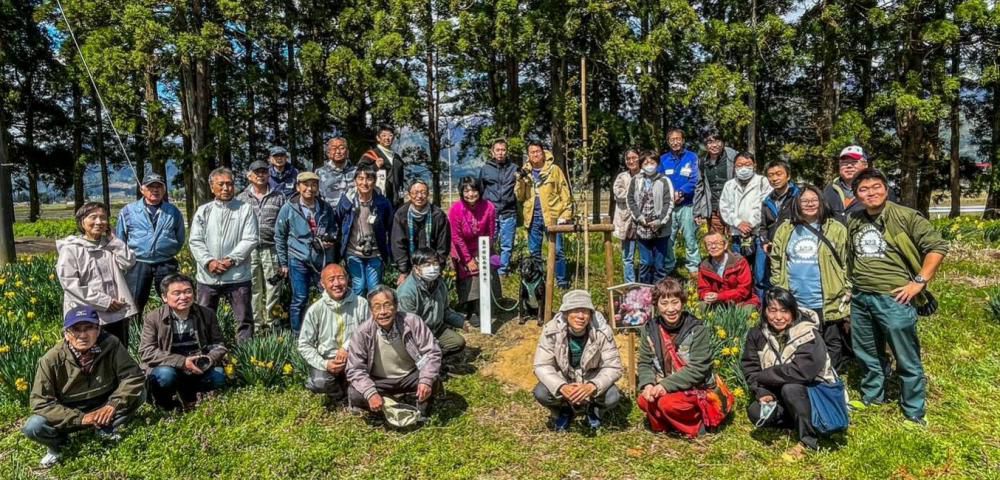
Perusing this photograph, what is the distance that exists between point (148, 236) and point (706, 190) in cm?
572

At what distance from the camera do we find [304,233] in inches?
205

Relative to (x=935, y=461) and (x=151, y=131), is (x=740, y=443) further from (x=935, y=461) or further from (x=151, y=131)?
(x=151, y=131)

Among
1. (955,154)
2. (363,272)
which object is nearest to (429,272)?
(363,272)

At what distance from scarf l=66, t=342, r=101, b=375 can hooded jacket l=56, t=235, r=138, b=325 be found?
68cm

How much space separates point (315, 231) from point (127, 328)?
1.66 metres

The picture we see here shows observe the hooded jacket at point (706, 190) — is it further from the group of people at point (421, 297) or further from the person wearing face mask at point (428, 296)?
the person wearing face mask at point (428, 296)

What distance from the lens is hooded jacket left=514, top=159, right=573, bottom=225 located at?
6242 mm

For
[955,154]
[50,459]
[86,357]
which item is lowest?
[50,459]

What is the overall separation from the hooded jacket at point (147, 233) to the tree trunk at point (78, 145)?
17558mm

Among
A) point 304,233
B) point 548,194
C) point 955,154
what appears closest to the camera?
point 304,233

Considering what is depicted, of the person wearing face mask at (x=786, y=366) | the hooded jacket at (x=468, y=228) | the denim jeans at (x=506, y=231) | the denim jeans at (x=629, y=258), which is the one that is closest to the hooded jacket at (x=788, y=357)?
the person wearing face mask at (x=786, y=366)

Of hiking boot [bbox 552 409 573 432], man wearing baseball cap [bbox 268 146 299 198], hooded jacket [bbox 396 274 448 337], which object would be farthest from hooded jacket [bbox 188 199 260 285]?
hiking boot [bbox 552 409 573 432]

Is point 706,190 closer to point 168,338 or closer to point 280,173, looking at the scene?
point 280,173

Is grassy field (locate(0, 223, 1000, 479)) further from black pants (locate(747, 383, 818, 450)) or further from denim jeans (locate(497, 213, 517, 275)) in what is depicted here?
denim jeans (locate(497, 213, 517, 275))
